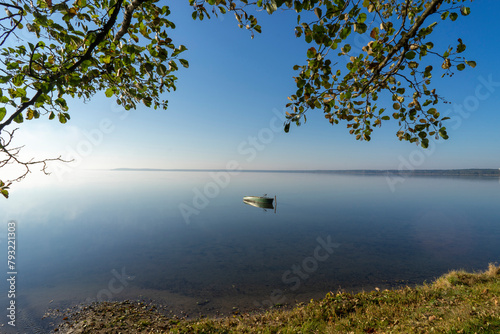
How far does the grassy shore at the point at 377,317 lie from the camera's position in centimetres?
655

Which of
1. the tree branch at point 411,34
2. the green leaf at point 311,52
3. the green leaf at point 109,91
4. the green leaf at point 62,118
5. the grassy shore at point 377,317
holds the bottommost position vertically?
the grassy shore at point 377,317

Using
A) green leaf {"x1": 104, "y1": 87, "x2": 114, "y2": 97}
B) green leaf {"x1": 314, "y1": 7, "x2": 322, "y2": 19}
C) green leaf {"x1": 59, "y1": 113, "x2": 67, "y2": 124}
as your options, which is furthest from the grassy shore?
green leaf {"x1": 104, "y1": 87, "x2": 114, "y2": 97}

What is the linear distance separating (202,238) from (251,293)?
18703 mm

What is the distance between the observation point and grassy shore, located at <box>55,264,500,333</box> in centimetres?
655

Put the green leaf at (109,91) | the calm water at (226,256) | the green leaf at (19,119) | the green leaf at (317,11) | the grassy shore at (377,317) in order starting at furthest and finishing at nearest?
the calm water at (226,256), the grassy shore at (377,317), the green leaf at (109,91), the green leaf at (19,119), the green leaf at (317,11)

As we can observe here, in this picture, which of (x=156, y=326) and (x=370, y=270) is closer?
(x=156, y=326)

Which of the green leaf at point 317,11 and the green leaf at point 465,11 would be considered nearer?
the green leaf at point 317,11

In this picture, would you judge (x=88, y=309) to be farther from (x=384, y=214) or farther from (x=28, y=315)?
(x=384, y=214)

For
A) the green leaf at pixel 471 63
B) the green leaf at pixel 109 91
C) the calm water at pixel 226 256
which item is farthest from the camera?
the calm water at pixel 226 256

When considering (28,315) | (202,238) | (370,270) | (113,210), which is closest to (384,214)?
(370,270)

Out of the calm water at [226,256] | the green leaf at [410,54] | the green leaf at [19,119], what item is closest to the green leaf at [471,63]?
the green leaf at [410,54]

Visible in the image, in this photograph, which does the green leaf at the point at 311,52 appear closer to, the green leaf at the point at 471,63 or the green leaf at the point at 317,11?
the green leaf at the point at 317,11

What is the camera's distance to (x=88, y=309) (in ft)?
49.6

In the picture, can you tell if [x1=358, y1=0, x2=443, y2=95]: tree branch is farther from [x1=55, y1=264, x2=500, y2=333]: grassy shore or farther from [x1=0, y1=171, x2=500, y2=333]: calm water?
[x1=0, y1=171, x2=500, y2=333]: calm water
